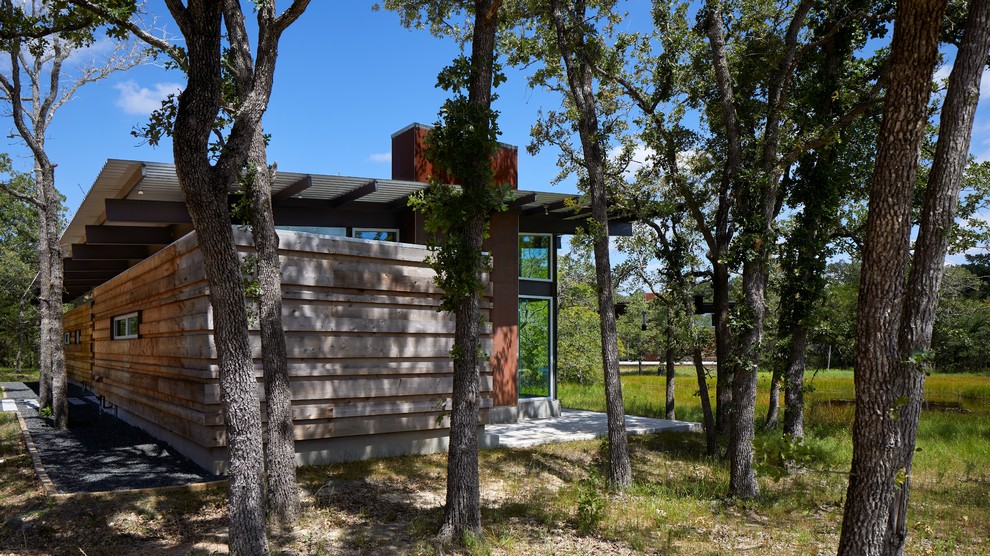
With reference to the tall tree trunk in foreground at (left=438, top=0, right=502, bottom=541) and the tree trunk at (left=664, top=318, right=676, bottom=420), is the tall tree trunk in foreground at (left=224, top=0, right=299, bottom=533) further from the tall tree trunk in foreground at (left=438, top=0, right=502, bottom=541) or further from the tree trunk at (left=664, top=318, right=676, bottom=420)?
the tree trunk at (left=664, top=318, right=676, bottom=420)

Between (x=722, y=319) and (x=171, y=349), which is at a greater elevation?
(x=722, y=319)

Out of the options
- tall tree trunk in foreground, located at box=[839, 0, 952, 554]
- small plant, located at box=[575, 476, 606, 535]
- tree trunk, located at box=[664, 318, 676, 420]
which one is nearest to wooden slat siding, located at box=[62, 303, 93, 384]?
tree trunk, located at box=[664, 318, 676, 420]

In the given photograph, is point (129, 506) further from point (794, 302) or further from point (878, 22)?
point (878, 22)

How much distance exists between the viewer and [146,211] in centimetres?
963

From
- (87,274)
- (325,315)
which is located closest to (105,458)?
(325,315)

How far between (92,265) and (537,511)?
12125 mm

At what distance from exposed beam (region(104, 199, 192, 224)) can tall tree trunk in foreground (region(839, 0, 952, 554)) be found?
26.8 feet

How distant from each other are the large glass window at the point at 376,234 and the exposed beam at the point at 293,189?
147cm

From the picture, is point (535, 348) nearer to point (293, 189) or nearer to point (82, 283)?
point (293, 189)

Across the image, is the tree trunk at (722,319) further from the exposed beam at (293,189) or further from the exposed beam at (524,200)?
the exposed beam at (293,189)

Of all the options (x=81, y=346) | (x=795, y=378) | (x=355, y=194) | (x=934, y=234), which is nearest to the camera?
(x=934, y=234)

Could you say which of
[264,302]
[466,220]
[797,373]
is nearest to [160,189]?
[264,302]

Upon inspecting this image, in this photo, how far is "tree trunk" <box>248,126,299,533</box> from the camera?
6086 millimetres

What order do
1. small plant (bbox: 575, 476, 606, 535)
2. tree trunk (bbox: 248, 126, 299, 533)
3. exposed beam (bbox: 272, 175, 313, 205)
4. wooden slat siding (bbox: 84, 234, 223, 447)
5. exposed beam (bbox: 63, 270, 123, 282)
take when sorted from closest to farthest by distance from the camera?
1. tree trunk (bbox: 248, 126, 299, 533)
2. small plant (bbox: 575, 476, 606, 535)
3. wooden slat siding (bbox: 84, 234, 223, 447)
4. exposed beam (bbox: 272, 175, 313, 205)
5. exposed beam (bbox: 63, 270, 123, 282)
